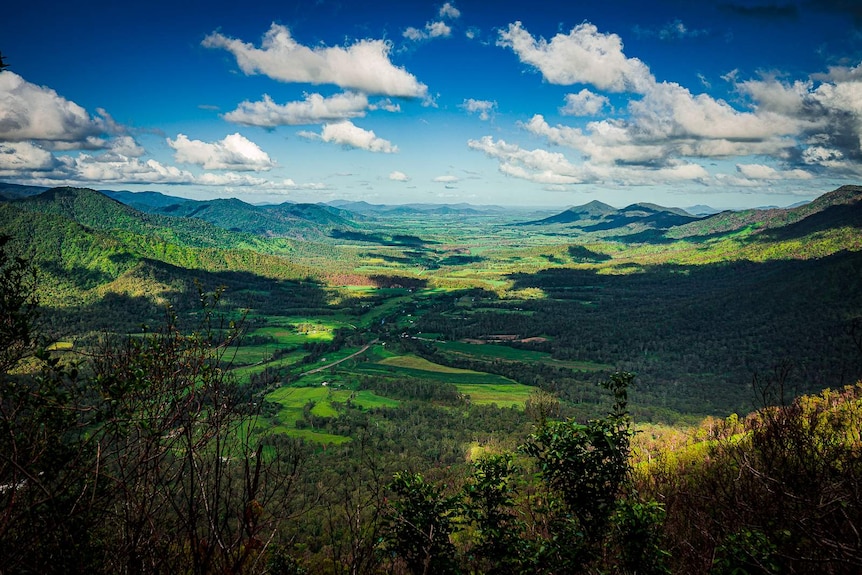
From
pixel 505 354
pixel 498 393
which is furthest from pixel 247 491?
pixel 505 354

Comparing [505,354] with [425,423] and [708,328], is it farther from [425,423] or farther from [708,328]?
[708,328]

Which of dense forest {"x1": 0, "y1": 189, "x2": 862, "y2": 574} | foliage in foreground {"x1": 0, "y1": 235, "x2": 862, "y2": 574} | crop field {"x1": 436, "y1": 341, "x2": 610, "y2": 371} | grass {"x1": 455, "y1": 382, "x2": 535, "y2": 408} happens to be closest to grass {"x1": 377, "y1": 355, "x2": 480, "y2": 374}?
dense forest {"x1": 0, "y1": 189, "x2": 862, "y2": 574}

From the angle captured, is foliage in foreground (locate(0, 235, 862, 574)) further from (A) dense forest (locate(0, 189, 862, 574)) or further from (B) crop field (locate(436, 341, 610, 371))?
(B) crop field (locate(436, 341, 610, 371))

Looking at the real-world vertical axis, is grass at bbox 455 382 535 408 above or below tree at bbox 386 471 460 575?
below

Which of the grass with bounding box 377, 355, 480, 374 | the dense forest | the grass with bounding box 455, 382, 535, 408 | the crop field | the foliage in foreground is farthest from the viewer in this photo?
the crop field

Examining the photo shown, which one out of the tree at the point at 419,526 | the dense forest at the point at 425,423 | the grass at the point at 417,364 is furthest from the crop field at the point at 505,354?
the tree at the point at 419,526

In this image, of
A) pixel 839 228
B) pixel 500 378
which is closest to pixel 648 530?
pixel 500 378

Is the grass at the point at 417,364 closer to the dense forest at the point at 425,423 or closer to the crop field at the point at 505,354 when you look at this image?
the dense forest at the point at 425,423

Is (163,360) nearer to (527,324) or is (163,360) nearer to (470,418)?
(470,418)
